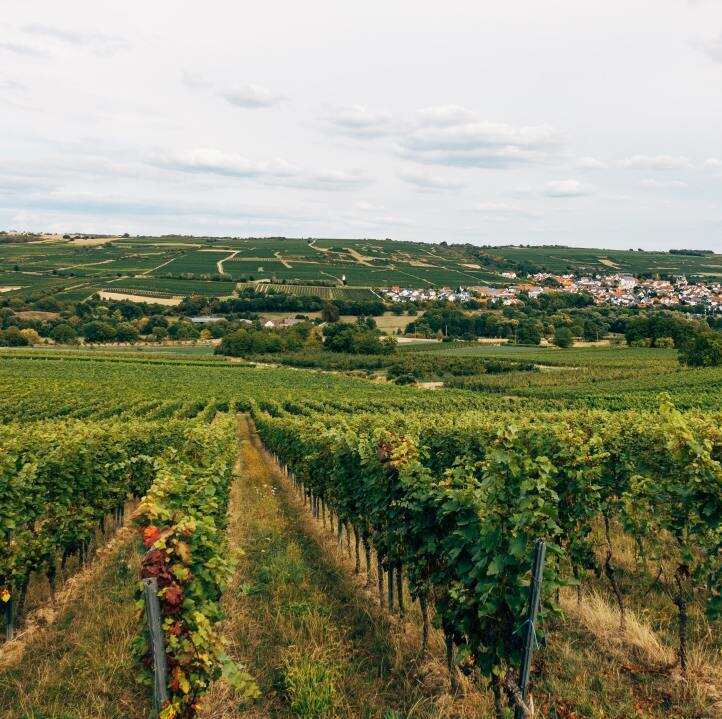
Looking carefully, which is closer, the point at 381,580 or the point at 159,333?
the point at 381,580

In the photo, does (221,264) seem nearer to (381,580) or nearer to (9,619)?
(9,619)

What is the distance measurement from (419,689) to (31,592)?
7.76 m

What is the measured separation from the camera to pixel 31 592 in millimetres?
9961

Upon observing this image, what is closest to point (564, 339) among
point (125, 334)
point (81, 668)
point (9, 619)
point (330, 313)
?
point (330, 313)

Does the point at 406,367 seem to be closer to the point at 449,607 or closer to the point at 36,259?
the point at 449,607

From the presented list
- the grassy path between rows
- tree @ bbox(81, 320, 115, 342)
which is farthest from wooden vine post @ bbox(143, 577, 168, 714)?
tree @ bbox(81, 320, 115, 342)

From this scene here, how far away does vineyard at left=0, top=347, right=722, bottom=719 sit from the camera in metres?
5.18

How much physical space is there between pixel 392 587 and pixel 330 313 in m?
116

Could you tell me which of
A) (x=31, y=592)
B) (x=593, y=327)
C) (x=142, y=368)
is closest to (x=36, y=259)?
(x=142, y=368)

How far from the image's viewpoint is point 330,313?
124 metres

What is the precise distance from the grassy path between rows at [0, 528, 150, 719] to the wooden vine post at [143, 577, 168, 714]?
1.58 meters

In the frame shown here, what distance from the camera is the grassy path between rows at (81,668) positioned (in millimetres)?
5918

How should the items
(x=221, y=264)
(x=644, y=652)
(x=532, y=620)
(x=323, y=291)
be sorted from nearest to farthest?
1. (x=532, y=620)
2. (x=644, y=652)
3. (x=323, y=291)
4. (x=221, y=264)

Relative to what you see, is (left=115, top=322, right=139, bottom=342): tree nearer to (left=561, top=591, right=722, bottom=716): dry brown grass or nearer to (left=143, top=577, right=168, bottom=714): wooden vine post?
(left=561, top=591, right=722, bottom=716): dry brown grass
